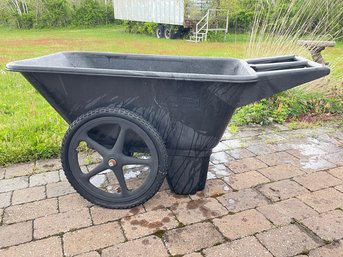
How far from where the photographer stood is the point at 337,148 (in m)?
3.05

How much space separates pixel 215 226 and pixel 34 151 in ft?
5.30

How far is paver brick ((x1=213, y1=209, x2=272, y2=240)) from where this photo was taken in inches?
74.5

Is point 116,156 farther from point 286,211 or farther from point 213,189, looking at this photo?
point 286,211

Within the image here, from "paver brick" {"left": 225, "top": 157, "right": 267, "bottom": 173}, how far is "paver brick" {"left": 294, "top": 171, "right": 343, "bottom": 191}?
308 millimetres

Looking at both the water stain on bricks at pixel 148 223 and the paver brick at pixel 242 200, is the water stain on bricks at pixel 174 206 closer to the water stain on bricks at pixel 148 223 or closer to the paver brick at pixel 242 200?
the water stain on bricks at pixel 148 223

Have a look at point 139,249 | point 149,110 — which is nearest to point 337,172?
point 149,110

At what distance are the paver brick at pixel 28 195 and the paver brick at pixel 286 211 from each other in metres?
1.40

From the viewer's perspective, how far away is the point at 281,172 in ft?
8.52

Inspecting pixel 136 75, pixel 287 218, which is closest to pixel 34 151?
pixel 136 75

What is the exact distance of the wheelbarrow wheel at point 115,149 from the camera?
6.43 feet

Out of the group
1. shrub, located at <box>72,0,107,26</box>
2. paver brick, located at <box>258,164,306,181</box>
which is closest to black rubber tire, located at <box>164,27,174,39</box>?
shrub, located at <box>72,0,107,26</box>

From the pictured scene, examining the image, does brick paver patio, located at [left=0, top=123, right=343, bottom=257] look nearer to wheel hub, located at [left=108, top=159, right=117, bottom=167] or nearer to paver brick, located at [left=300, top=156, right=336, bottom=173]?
paver brick, located at [left=300, top=156, right=336, bottom=173]

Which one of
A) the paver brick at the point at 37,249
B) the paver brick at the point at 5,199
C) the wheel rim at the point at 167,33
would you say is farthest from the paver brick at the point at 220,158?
the wheel rim at the point at 167,33

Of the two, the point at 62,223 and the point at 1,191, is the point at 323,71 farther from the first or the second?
the point at 1,191
